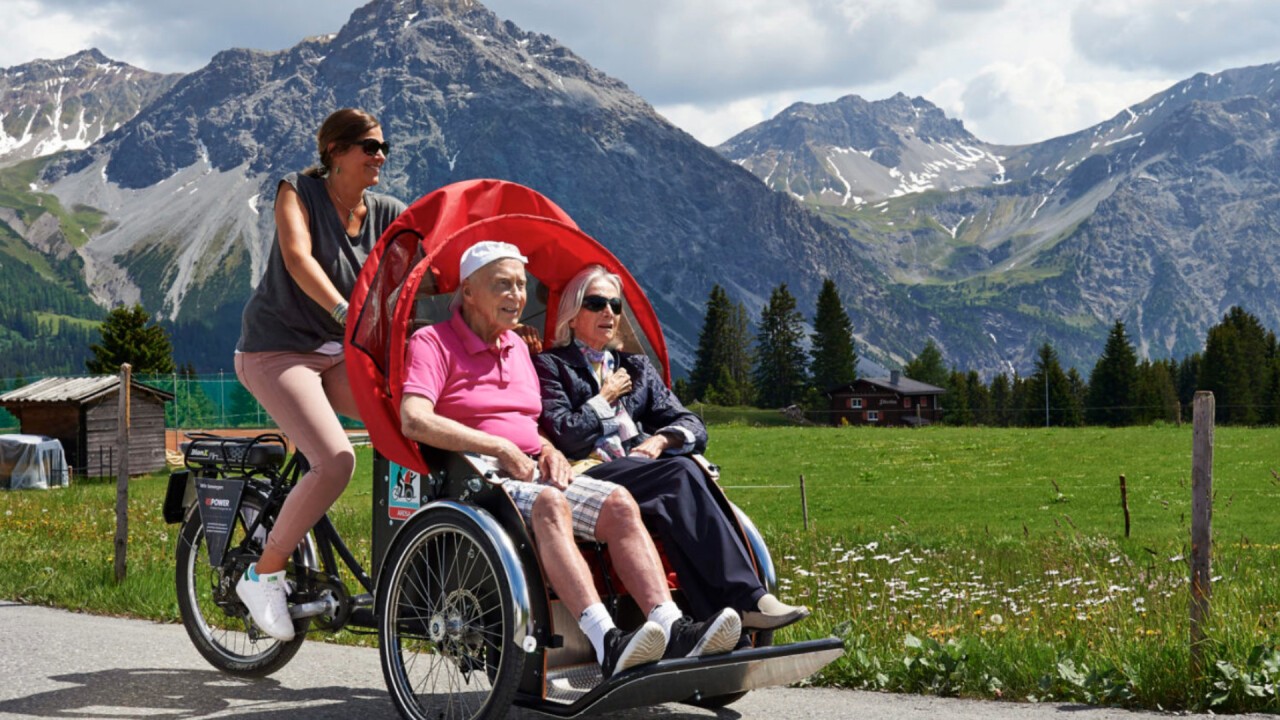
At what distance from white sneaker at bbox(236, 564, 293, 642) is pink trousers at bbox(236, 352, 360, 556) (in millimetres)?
175

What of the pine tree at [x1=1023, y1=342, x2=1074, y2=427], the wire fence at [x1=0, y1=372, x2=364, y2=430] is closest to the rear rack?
the wire fence at [x1=0, y1=372, x2=364, y2=430]

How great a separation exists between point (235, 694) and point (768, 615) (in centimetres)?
281

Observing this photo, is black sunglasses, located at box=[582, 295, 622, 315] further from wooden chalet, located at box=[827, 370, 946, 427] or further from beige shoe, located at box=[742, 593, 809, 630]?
wooden chalet, located at box=[827, 370, 946, 427]

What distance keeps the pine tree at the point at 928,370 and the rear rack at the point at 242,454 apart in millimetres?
175083

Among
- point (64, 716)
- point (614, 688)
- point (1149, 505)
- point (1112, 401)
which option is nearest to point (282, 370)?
point (64, 716)

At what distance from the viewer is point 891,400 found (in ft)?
472

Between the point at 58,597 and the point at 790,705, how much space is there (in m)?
5.90

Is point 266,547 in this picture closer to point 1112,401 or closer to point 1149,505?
point 1149,505

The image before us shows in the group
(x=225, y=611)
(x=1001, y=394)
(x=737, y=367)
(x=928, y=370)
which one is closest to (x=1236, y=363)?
(x=737, y=367)

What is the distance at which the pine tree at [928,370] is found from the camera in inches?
7156

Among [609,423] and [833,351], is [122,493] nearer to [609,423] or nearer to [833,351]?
[609,423]

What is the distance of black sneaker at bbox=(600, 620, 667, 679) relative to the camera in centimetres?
467

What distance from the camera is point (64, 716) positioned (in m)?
5.76

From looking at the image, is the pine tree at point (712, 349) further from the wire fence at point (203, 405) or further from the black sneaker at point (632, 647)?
the black sneaker at point (632, 647)
